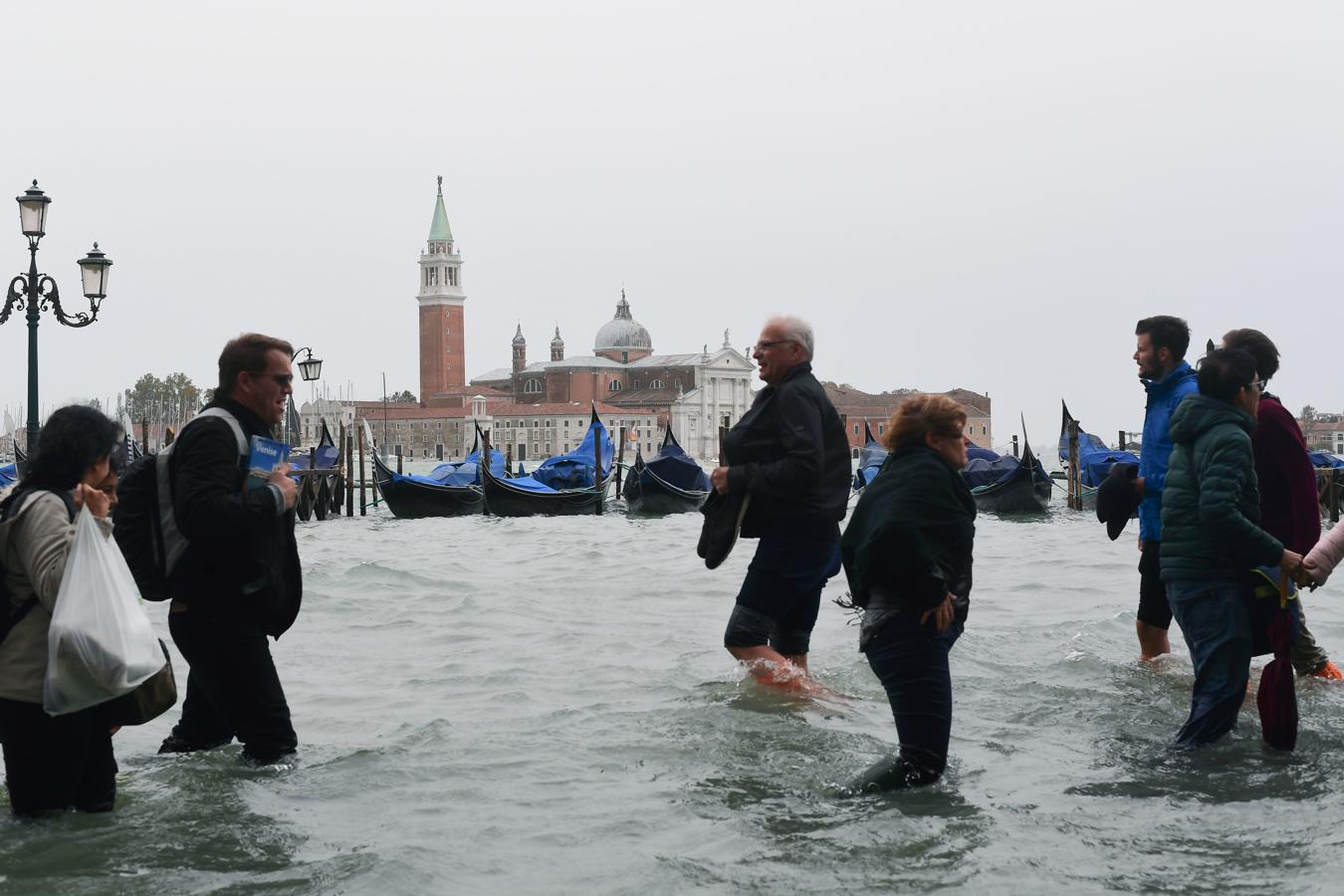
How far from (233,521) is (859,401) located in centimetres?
9027

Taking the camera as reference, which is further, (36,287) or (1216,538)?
(36,287)

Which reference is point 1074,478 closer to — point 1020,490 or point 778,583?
point 1020,490

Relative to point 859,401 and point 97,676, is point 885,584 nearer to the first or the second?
point 97,676

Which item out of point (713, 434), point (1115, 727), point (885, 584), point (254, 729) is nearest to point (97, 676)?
point (254, 729)

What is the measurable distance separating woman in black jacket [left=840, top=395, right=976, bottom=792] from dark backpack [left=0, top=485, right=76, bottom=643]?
1.63 metres

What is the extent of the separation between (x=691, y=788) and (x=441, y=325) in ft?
317

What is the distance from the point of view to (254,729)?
3521 millimetres

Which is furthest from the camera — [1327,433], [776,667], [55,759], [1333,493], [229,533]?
[1327,433]

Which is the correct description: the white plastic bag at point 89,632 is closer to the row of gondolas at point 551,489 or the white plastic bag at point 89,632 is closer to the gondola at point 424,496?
the row of gondolas at point 551,489

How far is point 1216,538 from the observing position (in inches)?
147

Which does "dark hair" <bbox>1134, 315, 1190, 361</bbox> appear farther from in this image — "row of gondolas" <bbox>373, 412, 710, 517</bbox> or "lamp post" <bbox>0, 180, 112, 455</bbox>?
"row of gondolas" <bbox>373, 412, 710, 517</bbox>

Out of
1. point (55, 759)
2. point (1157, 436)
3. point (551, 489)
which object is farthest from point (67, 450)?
point (551, 489)

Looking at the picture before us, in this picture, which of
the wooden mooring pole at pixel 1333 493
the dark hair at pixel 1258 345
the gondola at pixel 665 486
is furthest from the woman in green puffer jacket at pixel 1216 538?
the gondola at pixel 665 486

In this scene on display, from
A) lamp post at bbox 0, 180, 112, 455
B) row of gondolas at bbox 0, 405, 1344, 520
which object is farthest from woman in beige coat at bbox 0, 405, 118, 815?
row of gondolas at bbox 0, 405, 1344, 520
